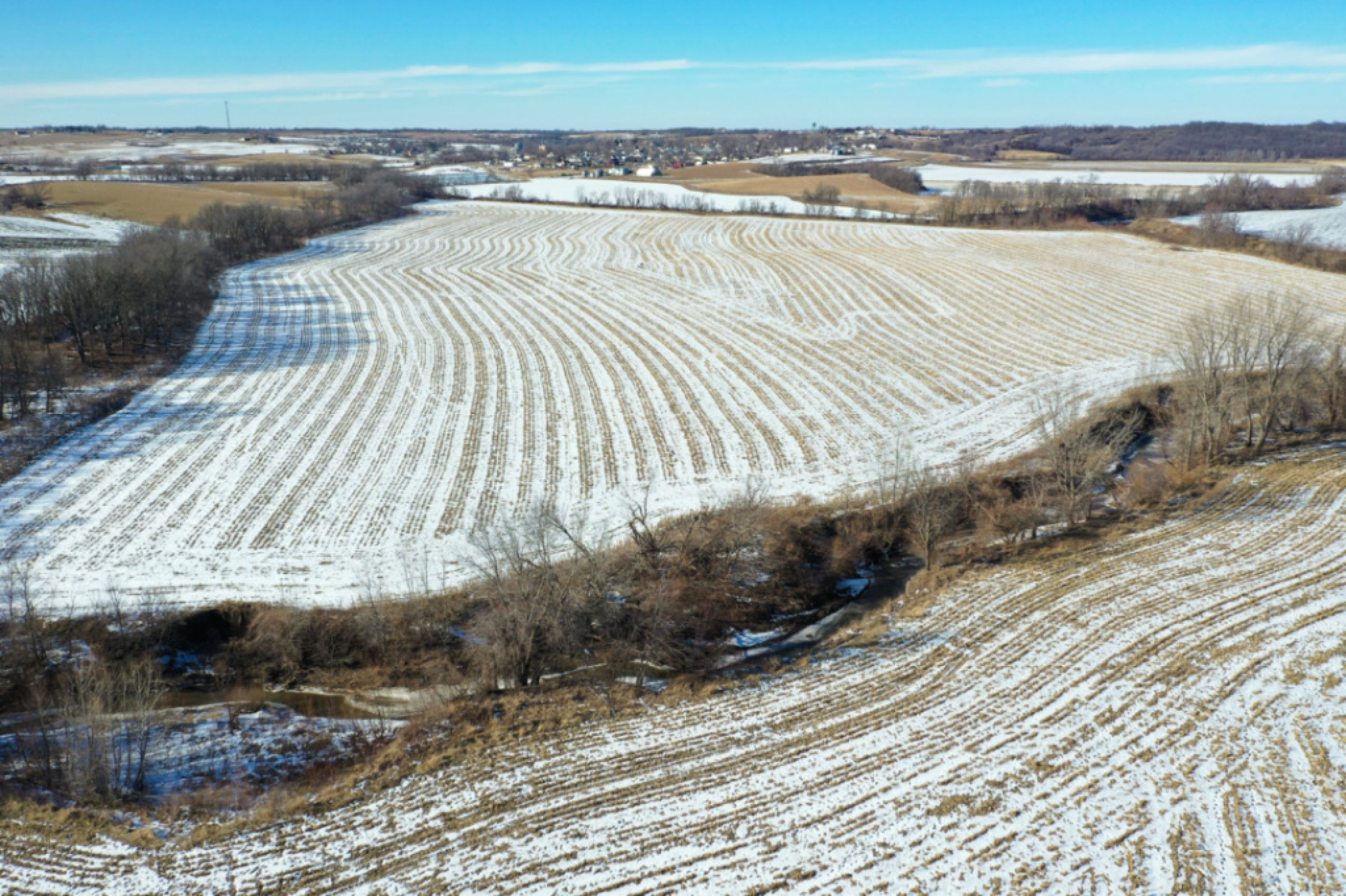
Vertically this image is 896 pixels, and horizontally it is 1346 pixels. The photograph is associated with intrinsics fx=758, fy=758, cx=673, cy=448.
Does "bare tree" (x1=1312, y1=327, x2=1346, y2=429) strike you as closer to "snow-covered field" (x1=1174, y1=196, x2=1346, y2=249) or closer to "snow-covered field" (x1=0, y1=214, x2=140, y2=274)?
"snow-covered field" (x1=1174, y1=196, x2=1346, y2=249)

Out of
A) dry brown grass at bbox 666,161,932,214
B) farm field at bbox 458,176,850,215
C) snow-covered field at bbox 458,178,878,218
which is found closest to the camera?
snow-covered field at bbox 458,178,878,218

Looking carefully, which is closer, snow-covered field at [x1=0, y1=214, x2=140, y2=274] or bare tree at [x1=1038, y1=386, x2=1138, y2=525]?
bare tree at [x1=1038, y1=386, x2=1138, y2=525]

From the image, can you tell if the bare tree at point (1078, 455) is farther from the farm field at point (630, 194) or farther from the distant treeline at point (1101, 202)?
the farm field at point (630, 194)

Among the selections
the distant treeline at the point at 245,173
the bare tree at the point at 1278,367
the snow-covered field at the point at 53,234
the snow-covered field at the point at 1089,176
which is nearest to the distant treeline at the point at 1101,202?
the snow-covered field at the point at 1089,176

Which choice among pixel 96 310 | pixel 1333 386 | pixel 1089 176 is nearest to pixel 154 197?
pixel 96 310

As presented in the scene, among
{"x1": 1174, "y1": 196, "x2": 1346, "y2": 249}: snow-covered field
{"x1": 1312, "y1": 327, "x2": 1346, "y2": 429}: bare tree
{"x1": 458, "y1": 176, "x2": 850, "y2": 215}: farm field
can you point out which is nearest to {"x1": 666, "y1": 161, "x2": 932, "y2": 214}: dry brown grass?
{"x1": 458, "y1": 176, "x2": 850, "y2": 215}: farm field

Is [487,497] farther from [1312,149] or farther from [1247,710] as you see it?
[1312,149]

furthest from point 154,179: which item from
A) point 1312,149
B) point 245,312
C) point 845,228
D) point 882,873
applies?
point 1312,149
